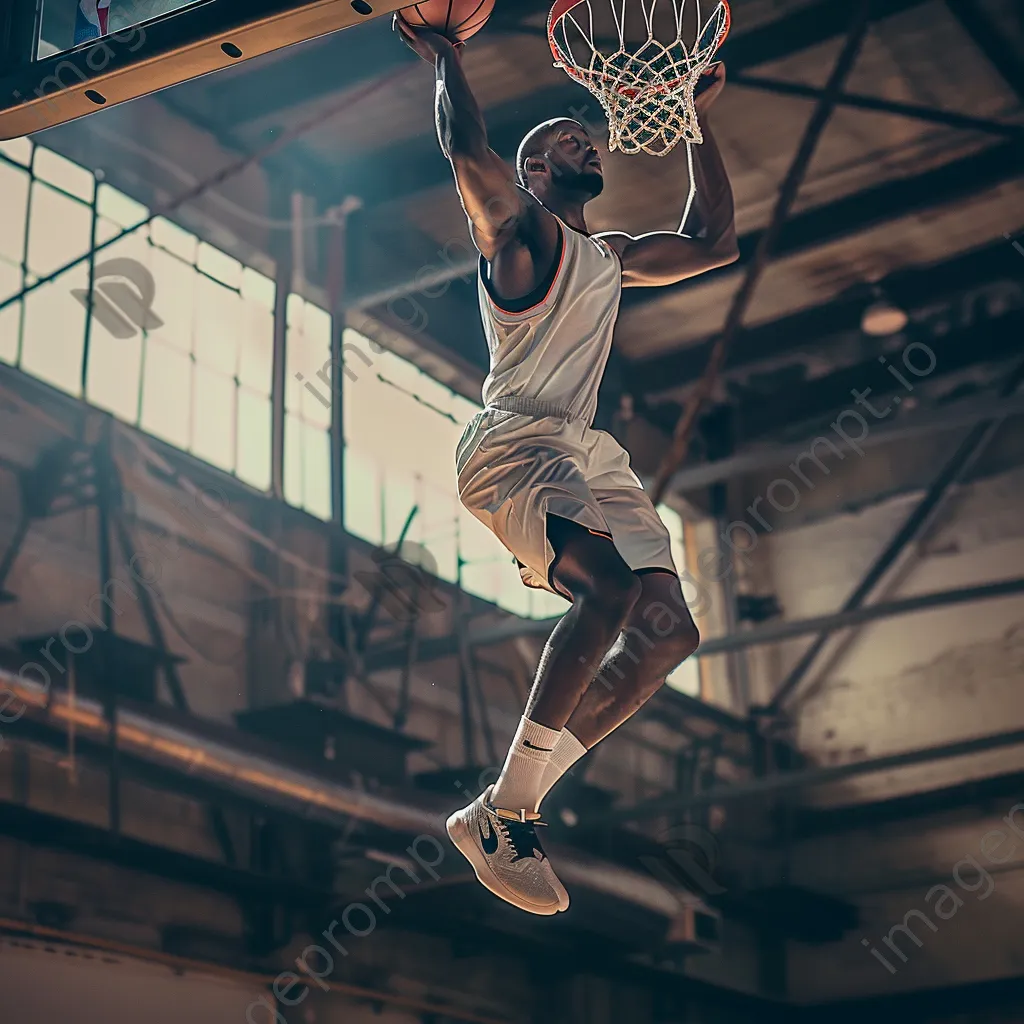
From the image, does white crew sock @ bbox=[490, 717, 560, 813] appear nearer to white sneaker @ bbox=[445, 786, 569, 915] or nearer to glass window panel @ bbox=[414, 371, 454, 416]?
white sneaker @ bbox=[445, 786, 569, 915]

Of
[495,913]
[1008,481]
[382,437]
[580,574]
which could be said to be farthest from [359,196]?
[580,574]

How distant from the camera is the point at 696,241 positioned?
199 inches

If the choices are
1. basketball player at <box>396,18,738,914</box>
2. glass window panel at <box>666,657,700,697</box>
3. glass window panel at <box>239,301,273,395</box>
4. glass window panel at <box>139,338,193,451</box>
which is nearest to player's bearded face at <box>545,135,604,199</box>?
basketball player at <box>396,18,738,914</box>

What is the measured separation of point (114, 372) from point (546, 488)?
7.74 metres

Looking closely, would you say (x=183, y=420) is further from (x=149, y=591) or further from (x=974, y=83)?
(x=974, y=83)

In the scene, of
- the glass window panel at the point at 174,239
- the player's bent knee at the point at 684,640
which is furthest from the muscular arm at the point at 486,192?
the glass window panel at the point at 174,239

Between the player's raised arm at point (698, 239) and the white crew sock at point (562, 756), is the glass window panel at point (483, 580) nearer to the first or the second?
the player's raised arm at point (698, 239)

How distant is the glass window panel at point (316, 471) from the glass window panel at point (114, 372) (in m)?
1.79

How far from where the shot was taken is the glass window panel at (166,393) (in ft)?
38.2

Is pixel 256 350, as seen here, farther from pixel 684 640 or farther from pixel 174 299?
pixel 684 640

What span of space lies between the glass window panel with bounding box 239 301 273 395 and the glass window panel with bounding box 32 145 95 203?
164cm

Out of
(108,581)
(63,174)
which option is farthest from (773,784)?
(63,174)

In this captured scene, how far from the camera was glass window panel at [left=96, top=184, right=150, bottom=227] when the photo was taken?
38.7 feet

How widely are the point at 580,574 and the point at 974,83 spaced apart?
1007 cm
